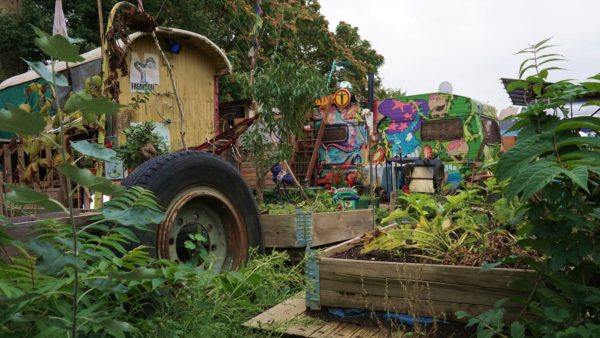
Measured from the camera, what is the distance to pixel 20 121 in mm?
923

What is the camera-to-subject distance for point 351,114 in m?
12.5

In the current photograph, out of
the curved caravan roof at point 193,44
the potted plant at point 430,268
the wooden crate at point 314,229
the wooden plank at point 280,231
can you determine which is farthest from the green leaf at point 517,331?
the curved caravan roof at point 193,44

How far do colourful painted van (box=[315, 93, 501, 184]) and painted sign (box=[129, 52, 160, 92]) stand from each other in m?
4.98

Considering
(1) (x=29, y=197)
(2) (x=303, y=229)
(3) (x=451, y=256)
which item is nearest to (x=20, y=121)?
(1) (x=29, y=197)

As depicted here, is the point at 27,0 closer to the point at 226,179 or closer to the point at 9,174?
the point at 9,174

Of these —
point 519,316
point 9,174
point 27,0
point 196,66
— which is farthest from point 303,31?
point 519,316

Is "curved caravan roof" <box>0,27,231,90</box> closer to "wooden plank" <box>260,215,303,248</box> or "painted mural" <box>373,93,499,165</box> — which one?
"wooden plank" <box>260,215,303,248</box>

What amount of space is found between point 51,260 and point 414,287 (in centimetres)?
146

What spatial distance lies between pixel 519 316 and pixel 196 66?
25.2 feet

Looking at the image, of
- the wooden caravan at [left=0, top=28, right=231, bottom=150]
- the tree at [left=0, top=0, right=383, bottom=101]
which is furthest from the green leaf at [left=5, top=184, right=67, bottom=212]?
the tree at [left=0, top=0, right=383, bottom=101]

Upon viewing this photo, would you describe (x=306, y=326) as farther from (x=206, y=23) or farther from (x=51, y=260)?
(x=206, y=23)

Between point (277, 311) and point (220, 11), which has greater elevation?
point (220, 11)

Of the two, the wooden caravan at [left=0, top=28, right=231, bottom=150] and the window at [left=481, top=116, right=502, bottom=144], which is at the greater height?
the wooden caravan at [left=0, top=28, right=231, bottom=150]

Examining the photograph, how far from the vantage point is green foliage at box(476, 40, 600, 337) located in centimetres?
139
